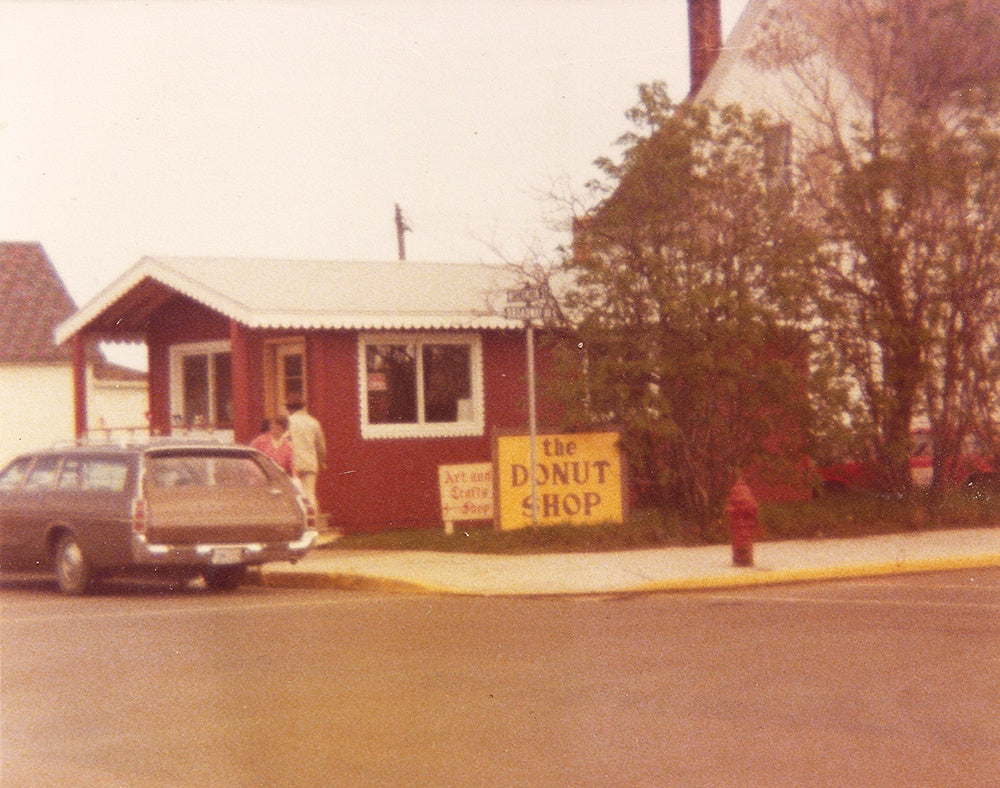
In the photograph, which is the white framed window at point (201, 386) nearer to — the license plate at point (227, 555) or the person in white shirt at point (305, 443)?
the person in white shirt at point (305, 443)

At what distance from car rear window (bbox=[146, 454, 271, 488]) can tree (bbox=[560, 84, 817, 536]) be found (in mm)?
4198

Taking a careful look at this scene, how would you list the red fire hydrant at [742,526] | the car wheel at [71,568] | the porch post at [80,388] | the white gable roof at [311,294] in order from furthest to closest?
the porch post at [80,388] < the white gable roof at [311,294] < the red fire hydrant at [742,526] < the car wheel at [71,568]

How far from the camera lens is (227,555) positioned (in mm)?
15281

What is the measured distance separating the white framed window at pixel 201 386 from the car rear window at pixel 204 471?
8.69 metres

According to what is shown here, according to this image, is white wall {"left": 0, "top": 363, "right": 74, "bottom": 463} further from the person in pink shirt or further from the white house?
the person in pink shirt

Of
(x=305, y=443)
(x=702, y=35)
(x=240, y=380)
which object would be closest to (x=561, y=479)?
(x=305, y=443)

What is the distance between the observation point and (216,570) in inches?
641

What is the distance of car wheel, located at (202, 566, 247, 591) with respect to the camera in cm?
1628

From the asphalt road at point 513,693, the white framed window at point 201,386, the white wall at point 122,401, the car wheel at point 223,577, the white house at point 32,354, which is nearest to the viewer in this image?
the asphalt road at point 513,693

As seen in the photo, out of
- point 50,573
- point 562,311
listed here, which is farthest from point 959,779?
point 562,311

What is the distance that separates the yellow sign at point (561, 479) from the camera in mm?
18906

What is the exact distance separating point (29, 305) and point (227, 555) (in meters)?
24.8

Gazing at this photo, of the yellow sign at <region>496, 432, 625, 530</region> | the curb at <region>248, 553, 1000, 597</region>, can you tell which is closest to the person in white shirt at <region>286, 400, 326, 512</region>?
the yellow sign at <region>496, 432, 625, 530</region>

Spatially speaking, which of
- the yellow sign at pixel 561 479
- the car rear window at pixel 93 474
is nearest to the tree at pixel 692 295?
the yellow sign at pixel 561 479
